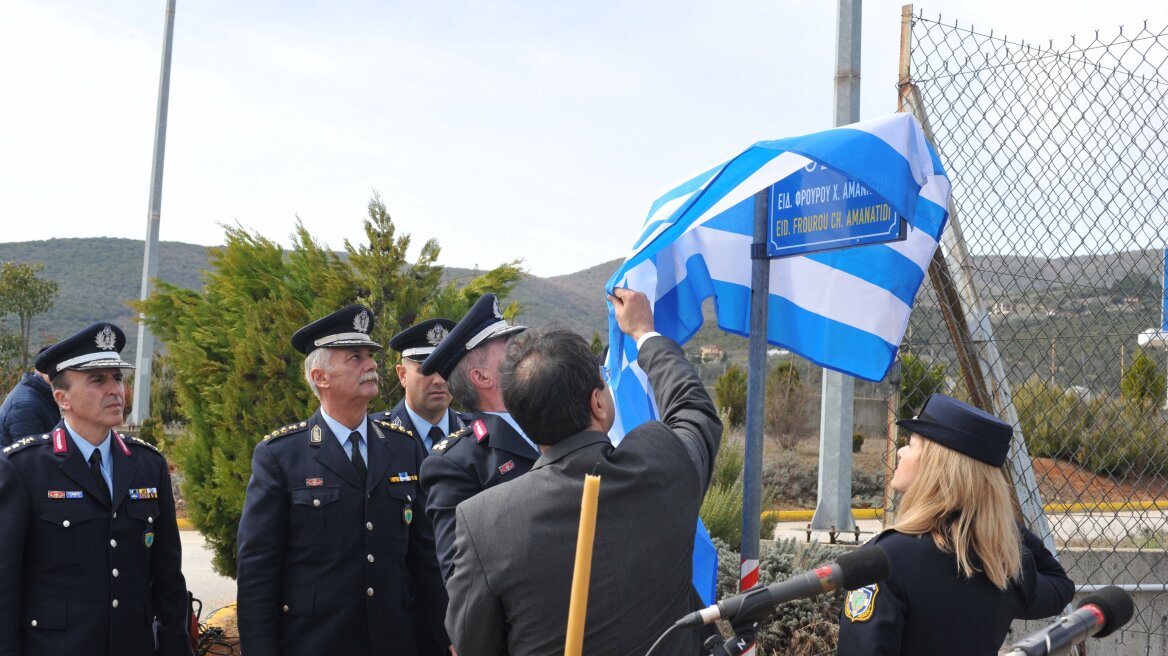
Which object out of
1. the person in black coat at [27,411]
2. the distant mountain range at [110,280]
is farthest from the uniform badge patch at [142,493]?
the distant mountain range at [110,280]

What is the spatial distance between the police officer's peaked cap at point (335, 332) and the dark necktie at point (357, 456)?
1.14 feet

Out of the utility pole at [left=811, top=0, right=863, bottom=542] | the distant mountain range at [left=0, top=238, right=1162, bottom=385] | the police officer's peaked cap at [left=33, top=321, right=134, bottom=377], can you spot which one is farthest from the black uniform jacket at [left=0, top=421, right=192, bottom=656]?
the utility pole at [left=811, top=0, right=863, bottom=542]

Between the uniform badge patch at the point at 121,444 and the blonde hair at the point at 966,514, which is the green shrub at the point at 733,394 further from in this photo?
the blonde hair at the point at 966,514

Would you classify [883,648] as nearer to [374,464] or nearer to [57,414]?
[374,464]

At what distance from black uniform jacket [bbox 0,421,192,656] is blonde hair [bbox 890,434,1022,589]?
8.84ft

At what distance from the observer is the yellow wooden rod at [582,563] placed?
66.7 inches

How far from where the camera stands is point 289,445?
3816 mm

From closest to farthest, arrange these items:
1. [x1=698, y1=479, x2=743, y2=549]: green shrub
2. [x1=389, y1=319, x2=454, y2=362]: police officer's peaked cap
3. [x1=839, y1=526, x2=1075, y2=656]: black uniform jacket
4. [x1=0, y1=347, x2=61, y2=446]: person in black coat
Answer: [x1=839, y1=526, x2=1075, y2=656]: black uniform jacket < [x1=389, y1=319, x2=454, y2=362]: police officer's peaked cap < [x1=0, y1=347, x2=61, y2=446]: person in black coat < [x1=698, y1=479, x2=743, y2=549]: green shrub

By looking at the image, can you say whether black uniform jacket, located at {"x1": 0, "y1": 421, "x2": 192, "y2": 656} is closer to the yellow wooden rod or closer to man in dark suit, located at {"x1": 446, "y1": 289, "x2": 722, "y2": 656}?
man in dark suit, located at {"x1": 446, "y1": 289, "x2": 722, "y2": 656}

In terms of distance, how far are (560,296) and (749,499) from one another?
8125 cm

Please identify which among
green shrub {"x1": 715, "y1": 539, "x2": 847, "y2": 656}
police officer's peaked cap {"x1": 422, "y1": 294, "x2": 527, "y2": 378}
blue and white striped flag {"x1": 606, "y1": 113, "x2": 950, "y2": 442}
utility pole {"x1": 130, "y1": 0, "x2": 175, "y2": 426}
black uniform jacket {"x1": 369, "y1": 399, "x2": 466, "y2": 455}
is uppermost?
utility pole {"x1": 130, "y1": 0, "x2": 175, "y2": 426}

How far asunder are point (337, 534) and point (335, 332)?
0.81m

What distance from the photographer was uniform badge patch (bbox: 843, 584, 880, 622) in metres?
2.48

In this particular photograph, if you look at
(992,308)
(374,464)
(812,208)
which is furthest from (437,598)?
(992,308)
